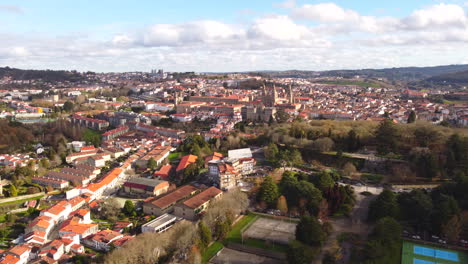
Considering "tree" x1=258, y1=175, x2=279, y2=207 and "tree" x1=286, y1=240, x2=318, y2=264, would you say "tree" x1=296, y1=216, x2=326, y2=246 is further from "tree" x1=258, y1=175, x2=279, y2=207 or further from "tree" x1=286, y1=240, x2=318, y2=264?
"tree" x1=258, y1=175, x2=279, y2=207

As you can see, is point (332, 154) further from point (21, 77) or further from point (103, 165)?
point (21, 77)

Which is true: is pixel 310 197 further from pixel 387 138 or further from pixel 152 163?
pixel 152 163

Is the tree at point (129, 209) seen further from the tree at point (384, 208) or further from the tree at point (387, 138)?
the tree at point (387, 138)

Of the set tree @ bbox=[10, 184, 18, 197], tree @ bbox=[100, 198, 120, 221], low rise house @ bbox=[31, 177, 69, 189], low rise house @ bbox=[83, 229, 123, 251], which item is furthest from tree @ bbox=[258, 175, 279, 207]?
tree @ bbox=[10, 184, 18, 197]

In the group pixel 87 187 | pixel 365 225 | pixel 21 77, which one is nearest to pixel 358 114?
pixel 365 225

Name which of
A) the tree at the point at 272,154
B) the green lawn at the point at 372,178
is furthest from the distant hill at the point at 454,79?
the tree at the point at 272,154
